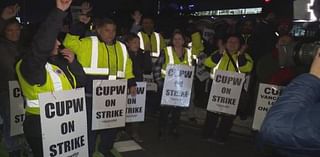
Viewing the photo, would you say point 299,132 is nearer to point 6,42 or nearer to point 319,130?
point 319,130

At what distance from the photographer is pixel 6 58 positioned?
231 inches

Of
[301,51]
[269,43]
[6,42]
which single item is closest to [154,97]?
[269,43]

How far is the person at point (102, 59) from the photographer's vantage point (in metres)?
5.18

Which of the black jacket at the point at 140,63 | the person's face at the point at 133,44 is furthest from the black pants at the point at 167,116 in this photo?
the person's face at the point at 133,44

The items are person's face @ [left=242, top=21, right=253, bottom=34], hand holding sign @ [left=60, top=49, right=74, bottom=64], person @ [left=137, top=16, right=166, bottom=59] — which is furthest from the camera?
person's face @ [left=242, top=21, right=253, bottom=34]

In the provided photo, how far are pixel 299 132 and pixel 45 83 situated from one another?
2.83 meters

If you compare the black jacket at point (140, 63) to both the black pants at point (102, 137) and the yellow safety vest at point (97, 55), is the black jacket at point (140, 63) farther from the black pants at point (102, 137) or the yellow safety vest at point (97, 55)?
the black pants at point (102, 137)

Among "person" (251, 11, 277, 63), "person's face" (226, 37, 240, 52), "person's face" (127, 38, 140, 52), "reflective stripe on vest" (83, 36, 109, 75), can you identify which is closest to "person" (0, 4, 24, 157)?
"reflective stripe on vest" (83, 36, 109, 75)

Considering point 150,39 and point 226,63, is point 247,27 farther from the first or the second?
point 226,63

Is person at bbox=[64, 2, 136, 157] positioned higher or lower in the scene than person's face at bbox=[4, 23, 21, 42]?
lower

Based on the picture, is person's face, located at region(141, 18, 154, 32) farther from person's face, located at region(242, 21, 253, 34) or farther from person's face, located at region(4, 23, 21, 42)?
person's face, located at region(4, 23, 21, 42)

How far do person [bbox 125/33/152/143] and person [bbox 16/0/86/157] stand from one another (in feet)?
9.17

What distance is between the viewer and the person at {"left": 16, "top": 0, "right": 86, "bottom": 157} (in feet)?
11.7

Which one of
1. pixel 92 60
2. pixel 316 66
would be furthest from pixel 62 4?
pixel 316 66
